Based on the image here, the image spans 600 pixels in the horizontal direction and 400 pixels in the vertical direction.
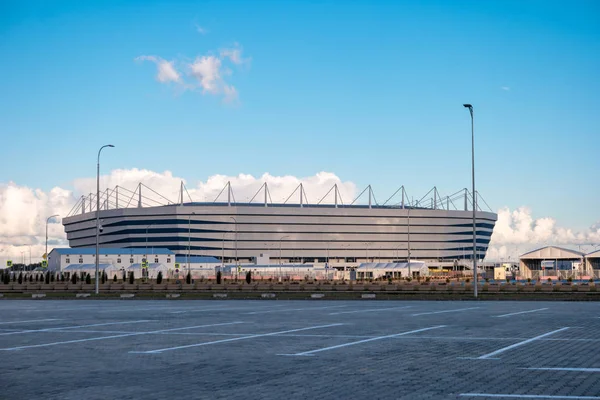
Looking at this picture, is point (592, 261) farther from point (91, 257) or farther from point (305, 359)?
point (91, 257)

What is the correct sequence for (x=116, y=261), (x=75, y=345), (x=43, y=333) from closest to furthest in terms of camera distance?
(x=75, y=345) < (x=43, y=333) < (x=116, y=261)

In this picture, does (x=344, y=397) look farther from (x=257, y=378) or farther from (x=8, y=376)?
(x=8, y=376)

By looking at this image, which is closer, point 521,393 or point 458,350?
point 521,393

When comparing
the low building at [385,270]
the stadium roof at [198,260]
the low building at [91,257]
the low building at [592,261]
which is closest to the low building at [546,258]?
the low building at [592,261]

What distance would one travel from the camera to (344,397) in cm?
1008

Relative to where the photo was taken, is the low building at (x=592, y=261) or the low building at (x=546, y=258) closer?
the low building at (x=546, y=258)

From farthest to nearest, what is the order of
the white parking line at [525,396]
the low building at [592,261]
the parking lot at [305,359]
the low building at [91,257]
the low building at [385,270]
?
the low building at [91,257]
the low building at [385,270]
the low building at [592,261]
the parking lot at [305,359]
the white parking line at [525,396]

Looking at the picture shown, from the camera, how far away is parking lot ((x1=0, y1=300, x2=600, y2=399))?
1074 centimetres

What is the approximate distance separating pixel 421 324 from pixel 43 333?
12.4 meters

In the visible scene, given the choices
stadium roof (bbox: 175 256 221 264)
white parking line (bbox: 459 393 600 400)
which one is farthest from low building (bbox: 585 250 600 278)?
white parking line (bbox: 459 393 600 400)

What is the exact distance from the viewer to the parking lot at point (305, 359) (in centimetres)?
1074

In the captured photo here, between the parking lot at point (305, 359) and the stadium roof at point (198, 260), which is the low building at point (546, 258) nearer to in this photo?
the parking lot at point (305, 359)

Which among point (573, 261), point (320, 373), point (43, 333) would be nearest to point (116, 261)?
point (573, 261)

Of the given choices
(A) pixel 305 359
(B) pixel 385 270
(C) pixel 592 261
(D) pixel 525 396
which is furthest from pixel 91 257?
(D) pixel 525 396
